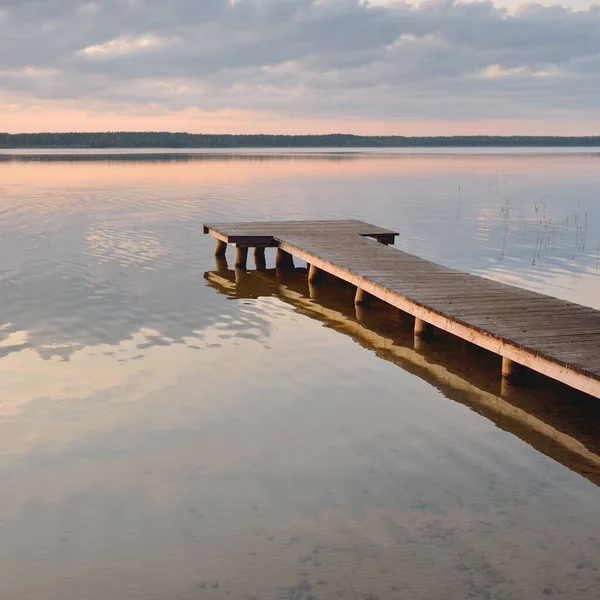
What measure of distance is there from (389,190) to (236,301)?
25745 mm

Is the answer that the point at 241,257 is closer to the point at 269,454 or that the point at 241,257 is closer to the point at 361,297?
the point at 361,297

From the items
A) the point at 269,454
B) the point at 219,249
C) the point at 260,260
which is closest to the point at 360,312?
the point at 260,260

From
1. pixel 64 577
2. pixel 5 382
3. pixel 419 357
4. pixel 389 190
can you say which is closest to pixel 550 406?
pixel 419 357

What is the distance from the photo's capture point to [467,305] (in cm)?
920

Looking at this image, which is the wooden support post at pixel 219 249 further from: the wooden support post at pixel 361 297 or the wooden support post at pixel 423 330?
the wooden support post at pixel 423 330

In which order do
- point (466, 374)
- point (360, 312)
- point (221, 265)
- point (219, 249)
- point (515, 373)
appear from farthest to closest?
point (219, 249)
point (221, 265)
point (360, 312)
point (466, 374)
point (515, 373)

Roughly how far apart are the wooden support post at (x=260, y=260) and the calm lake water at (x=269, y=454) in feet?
5.93

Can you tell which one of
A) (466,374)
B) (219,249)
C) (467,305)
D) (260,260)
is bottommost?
(466,374)

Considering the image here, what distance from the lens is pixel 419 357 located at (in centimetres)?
934

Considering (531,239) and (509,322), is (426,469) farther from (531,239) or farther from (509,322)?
(531,239)

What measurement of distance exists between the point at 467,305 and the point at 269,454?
12.6 ft

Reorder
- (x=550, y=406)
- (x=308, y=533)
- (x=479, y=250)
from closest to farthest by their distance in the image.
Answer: (x=308, y=533) < (x=550, y=406) < (x=479, y=250)

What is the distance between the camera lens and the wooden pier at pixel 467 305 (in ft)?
23.6

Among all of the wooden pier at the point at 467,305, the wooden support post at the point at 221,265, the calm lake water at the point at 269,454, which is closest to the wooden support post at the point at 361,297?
the wooden pier at the point at 467,305
